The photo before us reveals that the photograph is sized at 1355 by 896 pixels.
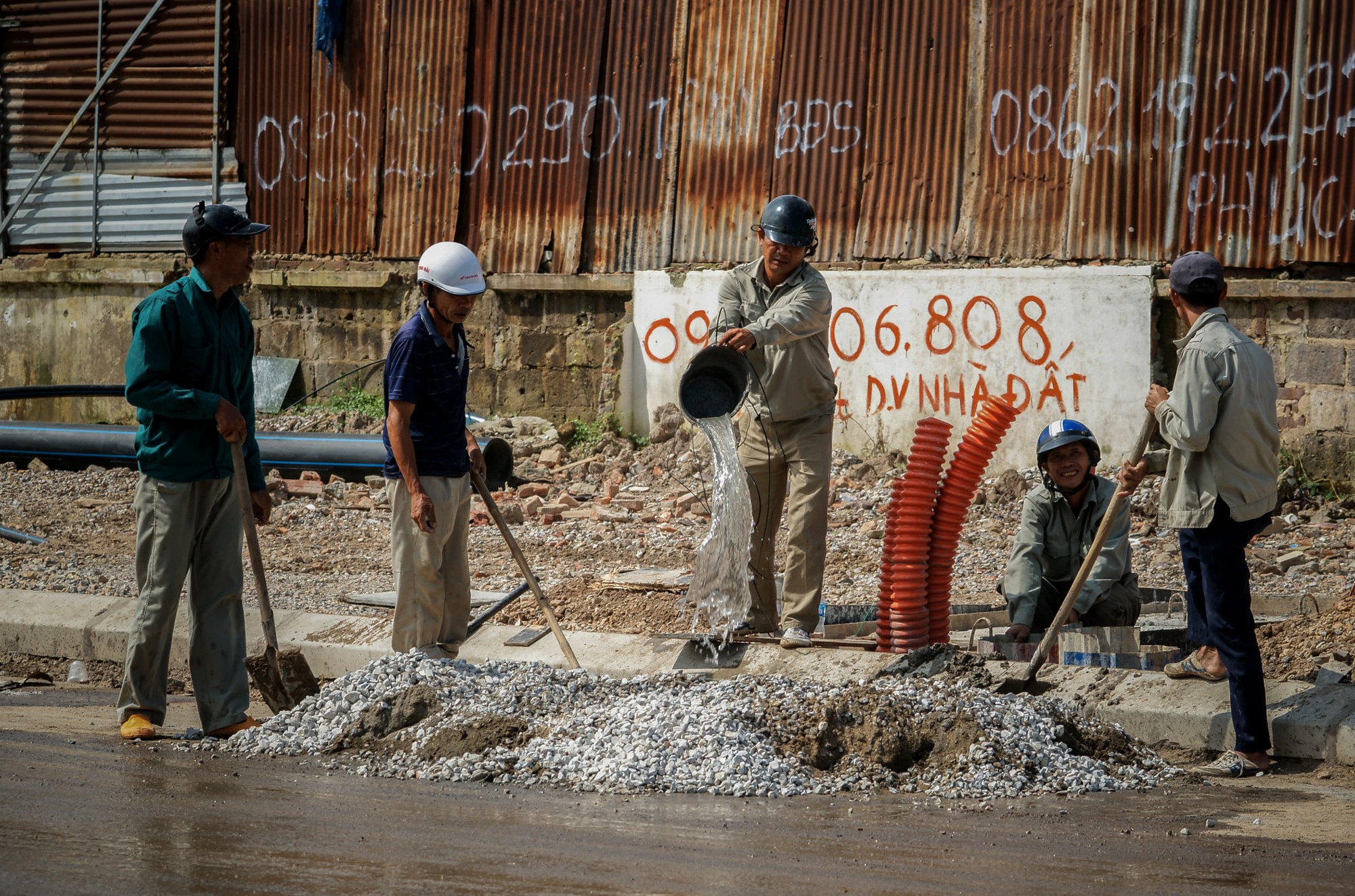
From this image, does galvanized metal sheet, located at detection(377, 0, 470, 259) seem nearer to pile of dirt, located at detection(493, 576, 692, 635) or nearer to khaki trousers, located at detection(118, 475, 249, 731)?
pile of dirt, located at detection(493, 576, 692, 635)

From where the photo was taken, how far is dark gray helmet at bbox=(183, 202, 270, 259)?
6.01 metres

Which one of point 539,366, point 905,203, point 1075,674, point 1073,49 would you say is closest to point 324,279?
point 539,366

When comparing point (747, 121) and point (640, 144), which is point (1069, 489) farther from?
point (640, 144)

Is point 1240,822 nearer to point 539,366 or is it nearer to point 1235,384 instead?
point 1235,384

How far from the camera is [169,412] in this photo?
5.88 meters

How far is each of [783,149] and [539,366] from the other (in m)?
3.46

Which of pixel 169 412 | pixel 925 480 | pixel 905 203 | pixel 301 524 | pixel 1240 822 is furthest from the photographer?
pixel 905 203

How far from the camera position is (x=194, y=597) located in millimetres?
6137

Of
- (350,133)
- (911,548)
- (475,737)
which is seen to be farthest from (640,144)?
(475,737)

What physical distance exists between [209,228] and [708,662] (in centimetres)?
293

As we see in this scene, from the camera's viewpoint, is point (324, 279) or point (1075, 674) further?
point (324, 279)

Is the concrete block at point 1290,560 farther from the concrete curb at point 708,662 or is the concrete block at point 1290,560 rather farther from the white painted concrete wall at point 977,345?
the concrete curb at point 708,662

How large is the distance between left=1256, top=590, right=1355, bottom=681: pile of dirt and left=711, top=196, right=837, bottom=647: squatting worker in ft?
7.10

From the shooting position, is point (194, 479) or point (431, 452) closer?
point (194, 479)
